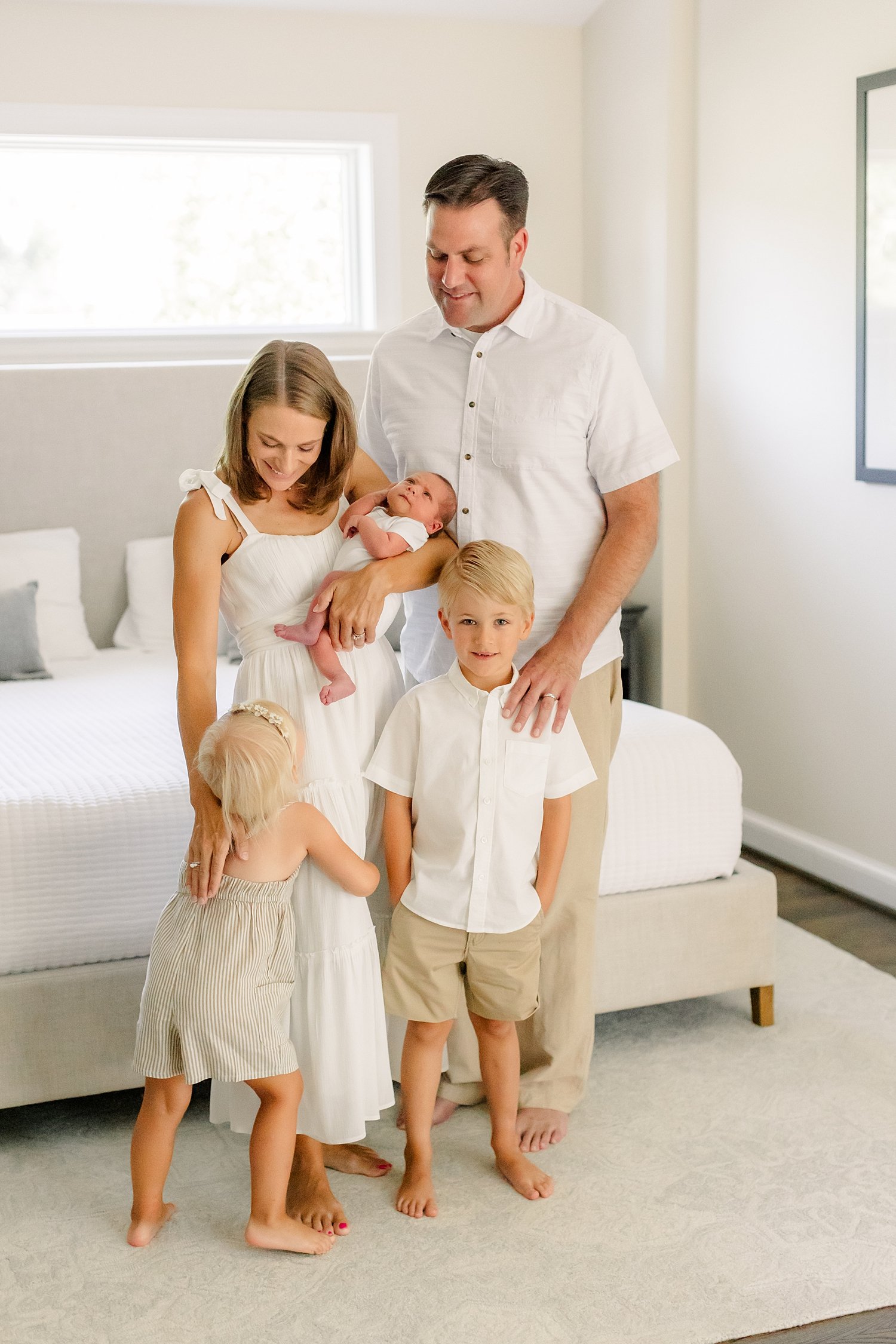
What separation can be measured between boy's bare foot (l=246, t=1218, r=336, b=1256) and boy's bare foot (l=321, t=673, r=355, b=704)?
2.54 ft

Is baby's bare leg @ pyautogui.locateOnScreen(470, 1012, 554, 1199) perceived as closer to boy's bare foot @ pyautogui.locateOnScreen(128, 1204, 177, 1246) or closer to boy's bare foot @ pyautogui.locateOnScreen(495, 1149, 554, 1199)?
boy's bare foot @ pyautogui.locateOnScreen(495, 1149, 554, 1199)

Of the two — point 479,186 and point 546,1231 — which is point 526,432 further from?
point 546,1231

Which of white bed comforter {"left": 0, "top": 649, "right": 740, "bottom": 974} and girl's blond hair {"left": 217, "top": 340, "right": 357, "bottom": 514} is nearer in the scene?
girl's blond hair {"left": 217, "top": 340, "right": 357, "bottom": 514}

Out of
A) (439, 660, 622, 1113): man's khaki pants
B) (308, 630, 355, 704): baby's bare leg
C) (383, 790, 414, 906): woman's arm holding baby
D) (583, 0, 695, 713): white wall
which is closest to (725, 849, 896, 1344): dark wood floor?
(583, 0, 695, 713): white wall

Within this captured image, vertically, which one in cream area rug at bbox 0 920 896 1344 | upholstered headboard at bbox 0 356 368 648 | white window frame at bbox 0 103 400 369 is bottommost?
cream area rug at bbox 0 920 896 1344

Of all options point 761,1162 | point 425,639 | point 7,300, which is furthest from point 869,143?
point 7,300

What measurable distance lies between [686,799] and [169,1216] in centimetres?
123

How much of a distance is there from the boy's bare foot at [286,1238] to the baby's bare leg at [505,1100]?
1.11 ft

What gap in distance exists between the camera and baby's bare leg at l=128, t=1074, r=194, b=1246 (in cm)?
190

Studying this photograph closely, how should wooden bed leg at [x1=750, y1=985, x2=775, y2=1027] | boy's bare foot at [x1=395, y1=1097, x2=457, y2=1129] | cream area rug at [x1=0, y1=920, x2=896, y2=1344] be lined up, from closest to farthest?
cream area rug at [x1=0, y1=920, x2=896, y2=1344], boy's bare foot at [x1=395, y1=1097, x2=457, y2=1129], wooden bed leg at [x1=750, y1=985, x2=775, y2=1027]

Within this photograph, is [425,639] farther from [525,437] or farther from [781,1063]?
[781,1063]

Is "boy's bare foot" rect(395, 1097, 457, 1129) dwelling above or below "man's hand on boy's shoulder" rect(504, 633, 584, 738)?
below

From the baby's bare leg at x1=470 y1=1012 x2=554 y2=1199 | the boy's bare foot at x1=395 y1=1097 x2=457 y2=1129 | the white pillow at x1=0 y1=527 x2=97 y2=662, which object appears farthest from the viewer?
the white pillow at x1=0 y1=527 x2=97 y2=662

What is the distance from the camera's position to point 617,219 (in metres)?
4.44
